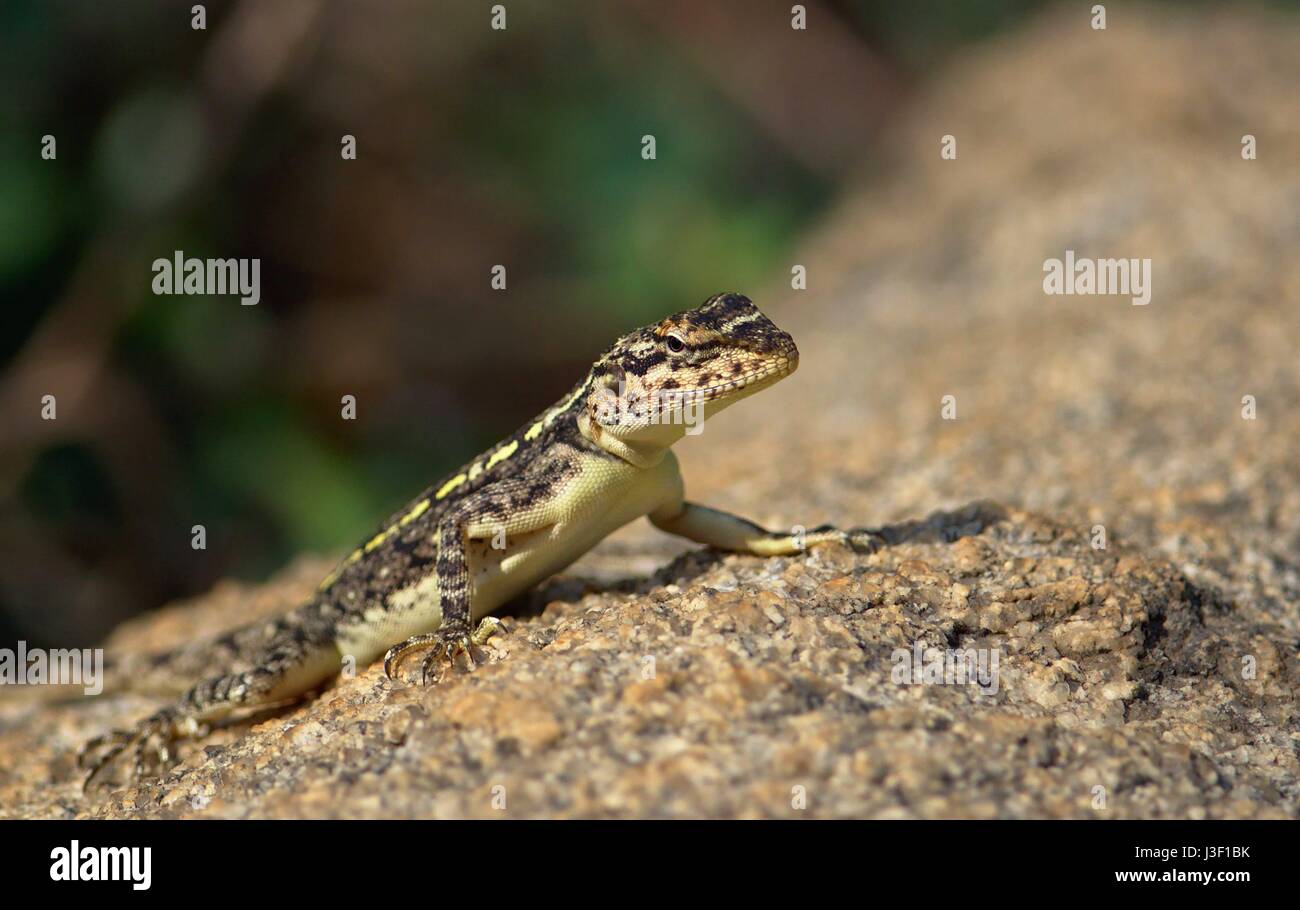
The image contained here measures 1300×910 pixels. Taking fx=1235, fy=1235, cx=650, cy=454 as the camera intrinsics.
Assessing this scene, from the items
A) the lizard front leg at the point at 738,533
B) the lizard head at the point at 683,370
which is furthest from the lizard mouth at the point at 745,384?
the lizard front leg at the point at 738,533

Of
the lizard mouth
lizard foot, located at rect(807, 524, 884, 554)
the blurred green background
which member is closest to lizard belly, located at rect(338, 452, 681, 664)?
the lizard mouth

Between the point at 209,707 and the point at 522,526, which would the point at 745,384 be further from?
the point at 209,707

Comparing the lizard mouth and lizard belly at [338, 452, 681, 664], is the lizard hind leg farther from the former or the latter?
the lizard mouth

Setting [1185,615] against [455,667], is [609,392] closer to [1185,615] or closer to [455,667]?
[455,667]

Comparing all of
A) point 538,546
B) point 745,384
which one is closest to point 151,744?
point 538,546

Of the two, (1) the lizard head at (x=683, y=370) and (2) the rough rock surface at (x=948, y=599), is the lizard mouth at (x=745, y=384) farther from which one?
(2) the rough rock surface at (x=948, y=599)
